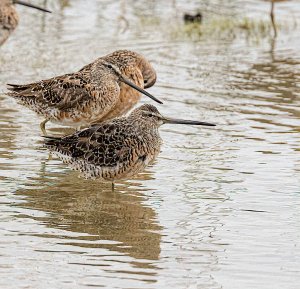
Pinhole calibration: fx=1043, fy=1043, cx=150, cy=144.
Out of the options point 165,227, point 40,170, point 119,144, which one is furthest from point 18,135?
point 165,227

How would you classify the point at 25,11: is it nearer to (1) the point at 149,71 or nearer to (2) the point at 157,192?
(1) the point at 149,71

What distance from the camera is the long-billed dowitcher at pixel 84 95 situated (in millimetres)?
7953

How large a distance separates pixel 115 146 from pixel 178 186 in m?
0.54

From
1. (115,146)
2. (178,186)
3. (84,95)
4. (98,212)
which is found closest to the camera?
(98,212)

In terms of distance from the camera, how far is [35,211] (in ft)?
21.1

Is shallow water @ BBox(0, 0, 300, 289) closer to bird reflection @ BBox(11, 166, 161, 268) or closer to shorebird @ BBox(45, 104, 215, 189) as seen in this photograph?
bird reflection @ BBox(11, 166, 161, 268)

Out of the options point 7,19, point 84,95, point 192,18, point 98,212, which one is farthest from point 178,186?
point 192,18

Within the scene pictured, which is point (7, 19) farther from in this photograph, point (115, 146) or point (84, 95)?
point (115, 146)

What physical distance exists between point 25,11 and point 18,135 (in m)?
5.36

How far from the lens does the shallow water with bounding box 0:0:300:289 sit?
5406mm

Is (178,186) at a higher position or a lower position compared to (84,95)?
lower

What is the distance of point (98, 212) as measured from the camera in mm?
6508

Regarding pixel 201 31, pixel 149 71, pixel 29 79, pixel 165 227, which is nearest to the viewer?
pixel 165 227

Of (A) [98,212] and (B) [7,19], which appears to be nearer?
(A) [98,212]
